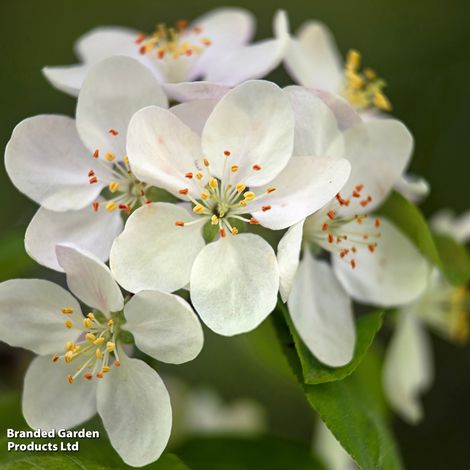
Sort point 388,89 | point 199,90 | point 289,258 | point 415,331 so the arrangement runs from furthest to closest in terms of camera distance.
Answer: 1. point 388,89
2. point 415,331
3. point 199,90
4. point 289,258

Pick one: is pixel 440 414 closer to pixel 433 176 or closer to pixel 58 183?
pixel 433 176

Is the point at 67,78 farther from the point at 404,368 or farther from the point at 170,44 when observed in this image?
the point at 404,368

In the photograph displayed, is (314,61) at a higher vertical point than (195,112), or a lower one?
lower

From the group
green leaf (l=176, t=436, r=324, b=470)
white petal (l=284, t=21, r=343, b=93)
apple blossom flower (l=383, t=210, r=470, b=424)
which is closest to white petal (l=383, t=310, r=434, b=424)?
apple blossom flower (l=383, t=210, r=470, b=424)

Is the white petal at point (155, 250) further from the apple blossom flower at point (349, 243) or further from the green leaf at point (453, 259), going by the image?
the green leaf at point (453, 259)

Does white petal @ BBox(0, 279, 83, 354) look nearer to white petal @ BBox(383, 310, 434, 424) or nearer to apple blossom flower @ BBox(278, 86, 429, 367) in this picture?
apple blossom flower @ BBox(278, 86, 429, 367)

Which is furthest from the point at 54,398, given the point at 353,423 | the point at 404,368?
the point at 404,368

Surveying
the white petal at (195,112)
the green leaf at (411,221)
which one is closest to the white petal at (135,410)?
the white petal at (195,112)

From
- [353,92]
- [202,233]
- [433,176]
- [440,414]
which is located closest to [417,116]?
[433,176]
